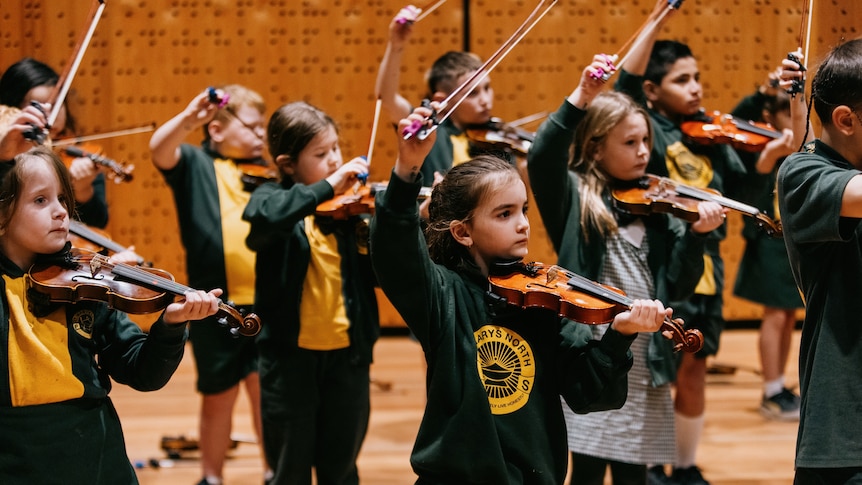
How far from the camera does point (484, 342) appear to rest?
6.54ft

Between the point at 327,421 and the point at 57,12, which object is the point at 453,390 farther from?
the point at 57,12

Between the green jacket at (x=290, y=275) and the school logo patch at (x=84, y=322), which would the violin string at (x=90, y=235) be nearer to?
the green jacket at (x=290, y=275)

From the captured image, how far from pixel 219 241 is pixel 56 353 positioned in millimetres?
1485

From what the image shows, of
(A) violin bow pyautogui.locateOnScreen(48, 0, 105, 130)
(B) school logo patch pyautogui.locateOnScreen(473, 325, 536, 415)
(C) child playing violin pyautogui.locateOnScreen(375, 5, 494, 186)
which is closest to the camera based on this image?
(B) school logo patch pyautogui.locateOnScreen(473, 325, 536, 415)

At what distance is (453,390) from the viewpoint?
6.34ft

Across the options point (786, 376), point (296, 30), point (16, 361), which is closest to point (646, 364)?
point (16, 361)

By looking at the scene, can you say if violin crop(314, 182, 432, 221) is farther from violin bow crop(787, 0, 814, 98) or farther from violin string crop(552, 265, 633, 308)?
violin bow crop(787, 0, 814, 98)

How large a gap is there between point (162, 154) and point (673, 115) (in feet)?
5.77

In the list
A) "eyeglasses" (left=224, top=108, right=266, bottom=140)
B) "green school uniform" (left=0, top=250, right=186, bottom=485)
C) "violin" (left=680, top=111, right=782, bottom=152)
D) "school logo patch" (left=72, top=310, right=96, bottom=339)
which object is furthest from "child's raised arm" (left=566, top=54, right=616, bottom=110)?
"eyeglasses" (left=224, top=108, right=266, bottom=140)

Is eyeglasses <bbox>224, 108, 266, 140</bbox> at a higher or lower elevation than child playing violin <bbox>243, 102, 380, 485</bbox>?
higher

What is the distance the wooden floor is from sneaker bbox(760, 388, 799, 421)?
1.5 inches

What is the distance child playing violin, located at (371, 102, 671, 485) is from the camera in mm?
1863

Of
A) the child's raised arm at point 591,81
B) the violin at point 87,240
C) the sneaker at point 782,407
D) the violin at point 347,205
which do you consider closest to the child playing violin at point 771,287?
the sneaker at point 782,407

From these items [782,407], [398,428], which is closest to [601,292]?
[398,428]
